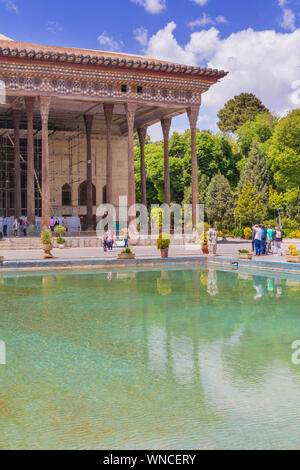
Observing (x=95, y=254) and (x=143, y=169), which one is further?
(x=143, y=169)

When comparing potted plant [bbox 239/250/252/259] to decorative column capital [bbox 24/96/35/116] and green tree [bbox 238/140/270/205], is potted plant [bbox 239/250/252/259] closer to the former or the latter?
decorative column capital [bbox 24/96/35/116]

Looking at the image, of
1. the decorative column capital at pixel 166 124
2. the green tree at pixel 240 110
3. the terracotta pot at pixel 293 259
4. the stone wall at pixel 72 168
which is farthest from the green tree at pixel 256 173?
the terracotta pot at pixel 293 259

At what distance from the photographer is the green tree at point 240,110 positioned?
62969mm

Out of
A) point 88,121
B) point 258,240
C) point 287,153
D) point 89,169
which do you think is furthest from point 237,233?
point 258,240

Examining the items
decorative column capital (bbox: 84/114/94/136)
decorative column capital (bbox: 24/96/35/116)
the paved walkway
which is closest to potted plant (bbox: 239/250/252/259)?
the paved walkway

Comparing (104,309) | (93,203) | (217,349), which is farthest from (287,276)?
(93,203)

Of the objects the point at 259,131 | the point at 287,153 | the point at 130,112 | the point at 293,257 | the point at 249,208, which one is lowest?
the point at 293,257

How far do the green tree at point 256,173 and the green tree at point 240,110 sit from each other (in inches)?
869

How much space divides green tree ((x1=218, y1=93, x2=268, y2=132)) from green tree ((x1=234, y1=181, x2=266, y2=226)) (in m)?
26.2

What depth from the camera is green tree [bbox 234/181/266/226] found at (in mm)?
38281

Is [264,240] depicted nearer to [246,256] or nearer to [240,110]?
[246,256]

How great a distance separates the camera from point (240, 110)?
211 ft

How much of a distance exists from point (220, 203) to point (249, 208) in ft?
8.11
